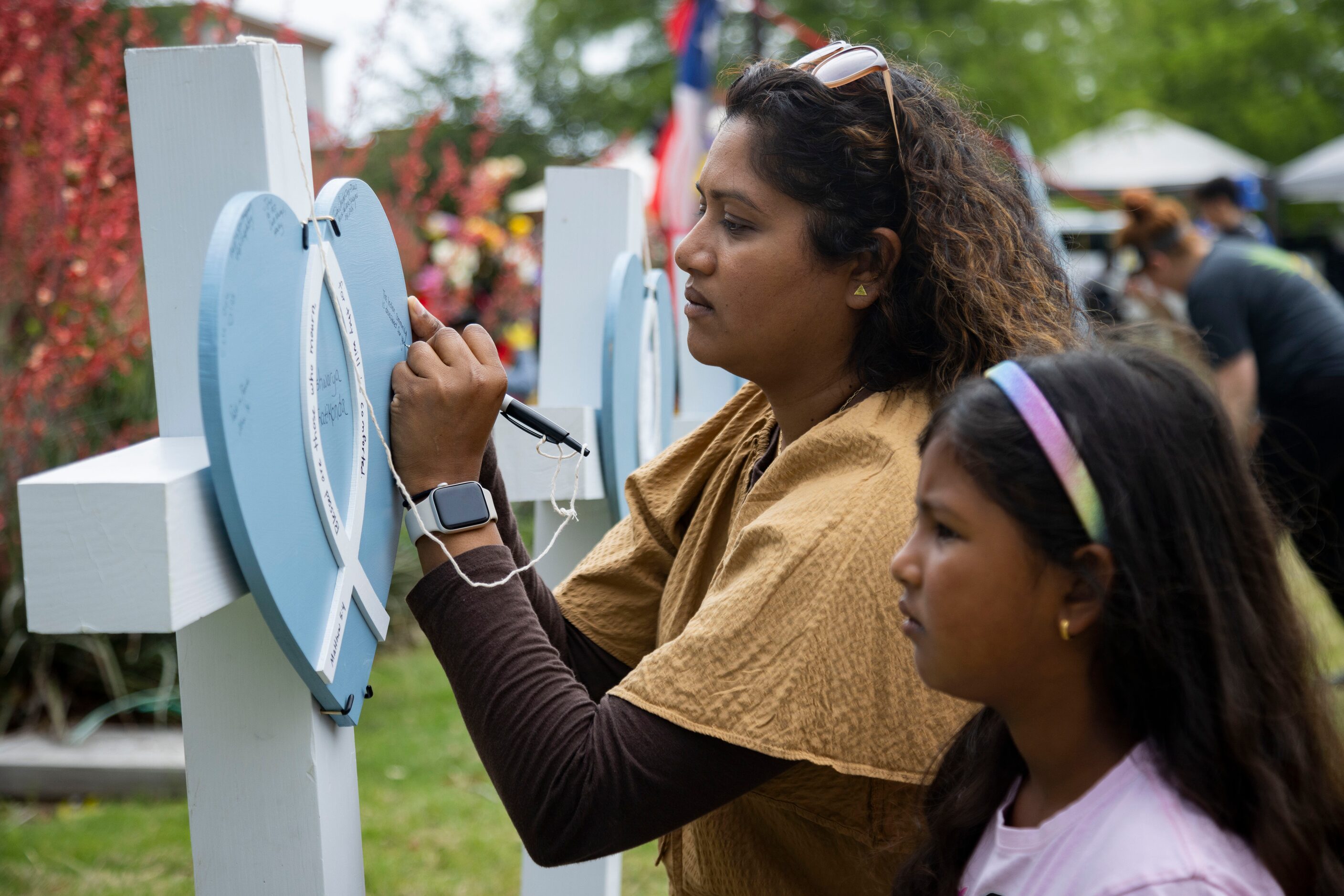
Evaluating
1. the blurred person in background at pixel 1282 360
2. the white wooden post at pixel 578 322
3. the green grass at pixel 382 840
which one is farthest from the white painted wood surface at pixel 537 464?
the blurred person in background at pixel 1282 360

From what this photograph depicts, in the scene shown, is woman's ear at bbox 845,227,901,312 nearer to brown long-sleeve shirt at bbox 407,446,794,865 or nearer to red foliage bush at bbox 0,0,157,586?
brown long-sleeve shirt at bbox 407,446,794,865

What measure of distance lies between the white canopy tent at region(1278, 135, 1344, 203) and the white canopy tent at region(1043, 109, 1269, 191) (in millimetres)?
590

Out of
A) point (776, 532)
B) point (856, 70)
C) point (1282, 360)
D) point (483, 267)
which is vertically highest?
point (856, 70)

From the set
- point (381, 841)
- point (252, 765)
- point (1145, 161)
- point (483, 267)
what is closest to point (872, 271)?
point (252, 765)

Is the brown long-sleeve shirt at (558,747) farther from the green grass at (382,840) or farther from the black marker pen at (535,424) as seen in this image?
the green grass at (382,840)

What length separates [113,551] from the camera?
93cm

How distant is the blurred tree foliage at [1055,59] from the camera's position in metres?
15.8

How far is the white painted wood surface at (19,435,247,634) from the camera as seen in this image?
918 millimetres

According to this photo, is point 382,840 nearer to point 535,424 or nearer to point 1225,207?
point 535,424

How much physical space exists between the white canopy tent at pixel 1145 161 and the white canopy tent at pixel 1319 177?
59 cm

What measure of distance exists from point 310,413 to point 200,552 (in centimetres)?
18

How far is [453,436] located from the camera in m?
1.25

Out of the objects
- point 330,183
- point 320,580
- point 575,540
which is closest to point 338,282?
point 330,183

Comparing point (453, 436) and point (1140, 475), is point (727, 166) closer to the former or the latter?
point (453, 436)
